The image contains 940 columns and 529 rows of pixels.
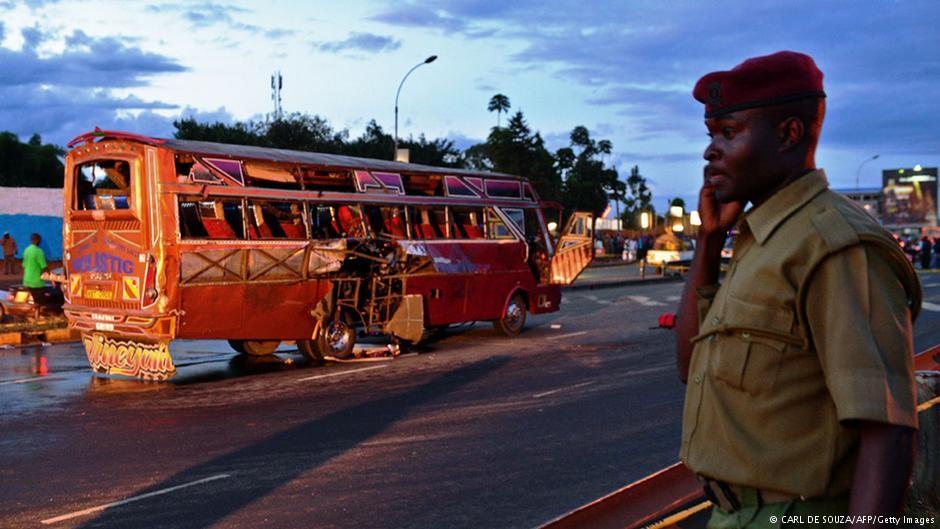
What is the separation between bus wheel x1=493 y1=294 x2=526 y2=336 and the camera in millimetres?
19383

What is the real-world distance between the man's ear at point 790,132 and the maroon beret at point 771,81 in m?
0.05

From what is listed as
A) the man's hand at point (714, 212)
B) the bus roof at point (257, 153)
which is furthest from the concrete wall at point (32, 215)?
the man's hand at point (714, 212)

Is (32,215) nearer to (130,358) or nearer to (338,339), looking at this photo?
(338,339)

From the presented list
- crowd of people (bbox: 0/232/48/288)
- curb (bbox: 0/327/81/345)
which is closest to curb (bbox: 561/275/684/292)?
crowd of people (bbox: 0/232/48/288)

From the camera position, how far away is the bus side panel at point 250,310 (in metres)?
13.5

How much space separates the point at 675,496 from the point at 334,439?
18.6 ft

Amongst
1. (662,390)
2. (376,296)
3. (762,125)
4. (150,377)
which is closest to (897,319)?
(762,125)

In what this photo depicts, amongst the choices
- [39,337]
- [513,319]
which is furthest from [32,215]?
[513,319]

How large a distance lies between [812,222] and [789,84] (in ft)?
1.16

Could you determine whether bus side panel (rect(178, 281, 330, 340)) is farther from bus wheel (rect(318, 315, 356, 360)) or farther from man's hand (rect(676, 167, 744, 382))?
man's hand (rect(676, 167, 744, 382))

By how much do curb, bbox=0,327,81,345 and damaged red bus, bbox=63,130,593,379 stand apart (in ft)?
13.1

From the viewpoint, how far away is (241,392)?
1257 centimetres

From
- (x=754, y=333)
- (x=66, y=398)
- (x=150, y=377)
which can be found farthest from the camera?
(x=150, y=377)

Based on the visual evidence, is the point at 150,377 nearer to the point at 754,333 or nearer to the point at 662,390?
the point at 662,390
